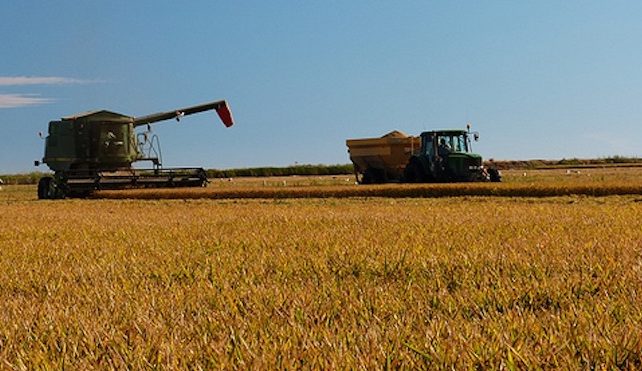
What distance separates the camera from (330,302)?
14.4 ft

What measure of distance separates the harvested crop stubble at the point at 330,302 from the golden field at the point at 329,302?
0.01 m

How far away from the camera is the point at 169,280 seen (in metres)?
5.69

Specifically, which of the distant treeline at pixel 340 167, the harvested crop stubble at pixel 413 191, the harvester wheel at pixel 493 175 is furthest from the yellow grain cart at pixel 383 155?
the distant treeline at pixel 340 167

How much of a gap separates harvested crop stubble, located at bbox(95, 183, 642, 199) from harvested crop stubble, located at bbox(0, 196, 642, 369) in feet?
53.1

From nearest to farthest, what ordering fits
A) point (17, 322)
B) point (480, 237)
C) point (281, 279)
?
point (17, 322) < point (281, 279) < point (480, 237)

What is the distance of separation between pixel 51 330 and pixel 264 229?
21.8 feet

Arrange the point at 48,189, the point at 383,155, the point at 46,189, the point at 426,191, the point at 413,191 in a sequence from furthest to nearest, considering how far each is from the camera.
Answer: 1. the point at 383,155
2. the point at 46,189
3. the point at 48,189
4. the point at 413,191
5. the point at 426,191

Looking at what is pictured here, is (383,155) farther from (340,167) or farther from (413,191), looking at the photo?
(340,167)

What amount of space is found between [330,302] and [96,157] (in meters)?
28.9

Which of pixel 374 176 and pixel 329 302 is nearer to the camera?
pixel 329 302

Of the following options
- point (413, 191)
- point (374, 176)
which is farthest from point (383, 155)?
point (413, 191)

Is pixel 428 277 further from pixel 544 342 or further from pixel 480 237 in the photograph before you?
pixel 480 237

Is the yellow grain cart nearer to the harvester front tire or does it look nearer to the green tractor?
the green tractor

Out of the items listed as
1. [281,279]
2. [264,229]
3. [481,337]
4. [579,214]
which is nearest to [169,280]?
[281,279]
